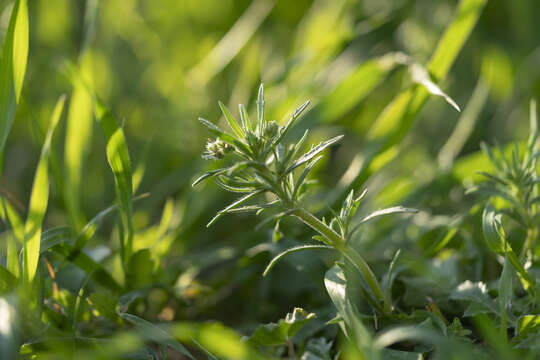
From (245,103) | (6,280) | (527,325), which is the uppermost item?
(245,103)

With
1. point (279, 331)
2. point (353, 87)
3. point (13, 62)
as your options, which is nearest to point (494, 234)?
point (279, 331)

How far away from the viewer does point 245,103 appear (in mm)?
1605

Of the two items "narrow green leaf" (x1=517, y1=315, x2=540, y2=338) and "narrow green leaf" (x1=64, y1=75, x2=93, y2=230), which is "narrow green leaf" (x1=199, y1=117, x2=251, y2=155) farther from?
"narrow green leaf" (x1=64, y1=75, x2=93, y2=230)

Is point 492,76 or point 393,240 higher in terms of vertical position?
point 492,76

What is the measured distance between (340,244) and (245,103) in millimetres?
941

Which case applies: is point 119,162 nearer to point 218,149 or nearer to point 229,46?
point 218,149

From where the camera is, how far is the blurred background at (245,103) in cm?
111

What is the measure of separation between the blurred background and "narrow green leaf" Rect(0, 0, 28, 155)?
9cm

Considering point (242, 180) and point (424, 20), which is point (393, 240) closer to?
point (242, 180)

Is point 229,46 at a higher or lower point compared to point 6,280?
higher

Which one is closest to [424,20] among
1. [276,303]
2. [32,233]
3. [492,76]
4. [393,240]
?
[492,76]

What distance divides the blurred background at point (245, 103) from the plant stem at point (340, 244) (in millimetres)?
187

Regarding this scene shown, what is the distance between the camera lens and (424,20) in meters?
1.82

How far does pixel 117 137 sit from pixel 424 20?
52.4 inches
